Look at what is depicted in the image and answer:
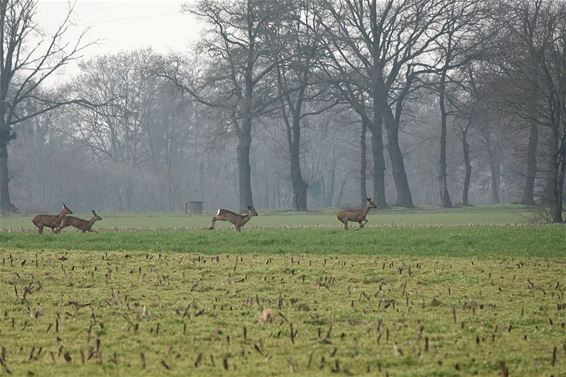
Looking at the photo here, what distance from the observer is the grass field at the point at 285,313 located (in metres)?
8.80

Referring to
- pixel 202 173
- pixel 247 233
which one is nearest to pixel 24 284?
pixel 247 233

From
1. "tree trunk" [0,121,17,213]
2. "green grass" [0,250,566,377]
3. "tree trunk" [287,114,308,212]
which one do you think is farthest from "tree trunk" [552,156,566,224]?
"tree trunk" [0,121,17,213]

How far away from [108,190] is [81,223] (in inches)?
2328

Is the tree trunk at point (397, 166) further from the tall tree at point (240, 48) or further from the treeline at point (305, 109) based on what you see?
the tall tree at point (240, 48)

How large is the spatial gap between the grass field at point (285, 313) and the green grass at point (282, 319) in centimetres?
2

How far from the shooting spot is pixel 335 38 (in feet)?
186

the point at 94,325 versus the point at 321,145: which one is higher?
the point at 321,145

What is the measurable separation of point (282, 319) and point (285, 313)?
0.48m

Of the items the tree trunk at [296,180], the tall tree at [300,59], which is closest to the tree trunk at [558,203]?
the tall tree at [300,59]

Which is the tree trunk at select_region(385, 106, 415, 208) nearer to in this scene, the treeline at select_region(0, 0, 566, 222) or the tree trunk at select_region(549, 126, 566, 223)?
the treeline at select_region(0, 0, 566, 222)

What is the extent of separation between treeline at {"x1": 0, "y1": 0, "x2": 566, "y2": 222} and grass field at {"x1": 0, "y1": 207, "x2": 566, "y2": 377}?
730 inches

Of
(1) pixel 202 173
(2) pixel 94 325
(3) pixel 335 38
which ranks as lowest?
(2) pixel 94 325

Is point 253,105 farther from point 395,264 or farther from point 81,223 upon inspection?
point 395,264

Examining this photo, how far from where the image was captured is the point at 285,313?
11.8m
